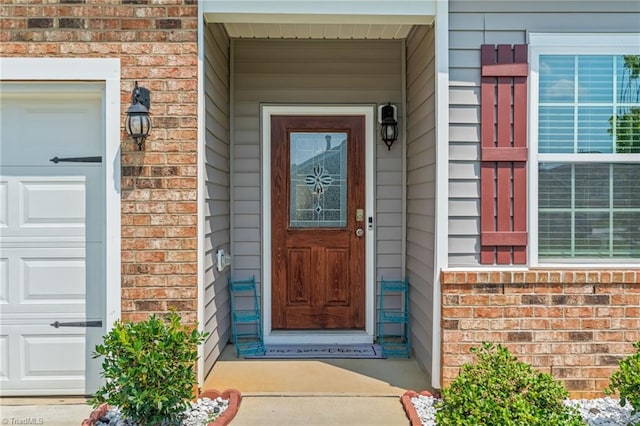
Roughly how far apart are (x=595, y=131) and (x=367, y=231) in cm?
181

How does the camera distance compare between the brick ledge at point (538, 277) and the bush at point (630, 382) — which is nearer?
the bush at point (630, 382)

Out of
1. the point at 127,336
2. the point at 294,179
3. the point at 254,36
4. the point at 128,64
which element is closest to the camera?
the point at 127,336

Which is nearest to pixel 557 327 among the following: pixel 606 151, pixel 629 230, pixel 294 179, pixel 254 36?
pixel 629 230

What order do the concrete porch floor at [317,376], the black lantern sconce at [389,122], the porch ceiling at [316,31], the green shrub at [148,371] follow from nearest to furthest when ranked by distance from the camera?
1. the green shrub at [148,371]
2. the concrete porch floor at [317,376]
3. the porch ceiling at [316,31]
4. the black lantern sconce at [389,122]

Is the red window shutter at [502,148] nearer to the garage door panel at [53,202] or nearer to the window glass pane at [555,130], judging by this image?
the window glass pane at [555,130]

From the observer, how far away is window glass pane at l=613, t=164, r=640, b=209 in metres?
2.97

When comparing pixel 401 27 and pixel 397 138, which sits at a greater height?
pixel 401 27

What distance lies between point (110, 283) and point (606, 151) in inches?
123

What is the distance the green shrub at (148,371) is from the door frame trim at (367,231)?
4.96ft

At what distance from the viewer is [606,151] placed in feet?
9.71

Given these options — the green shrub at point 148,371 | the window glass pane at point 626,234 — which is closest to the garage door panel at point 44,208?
the green shrub at point 148,371

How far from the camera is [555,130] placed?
9.71ft

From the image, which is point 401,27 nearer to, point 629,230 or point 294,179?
point 294,179

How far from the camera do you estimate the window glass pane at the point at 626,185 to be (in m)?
2.97
